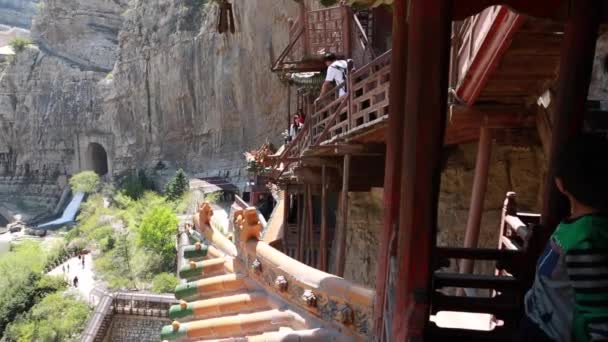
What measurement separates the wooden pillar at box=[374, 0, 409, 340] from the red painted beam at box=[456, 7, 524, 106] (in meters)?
0.85

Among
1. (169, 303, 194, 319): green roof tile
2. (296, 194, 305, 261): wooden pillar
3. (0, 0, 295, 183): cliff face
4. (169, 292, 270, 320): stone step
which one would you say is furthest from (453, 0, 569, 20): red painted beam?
(0, 0, 295, 183): cliff face

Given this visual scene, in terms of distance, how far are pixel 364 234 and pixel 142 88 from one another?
29.1m

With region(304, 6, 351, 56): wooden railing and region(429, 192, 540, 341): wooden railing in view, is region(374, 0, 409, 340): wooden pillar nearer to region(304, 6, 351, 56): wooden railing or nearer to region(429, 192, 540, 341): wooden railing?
region(429, 192, 540, 341): wooden railing

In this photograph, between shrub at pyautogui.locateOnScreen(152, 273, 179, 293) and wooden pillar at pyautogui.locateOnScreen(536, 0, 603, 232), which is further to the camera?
shrub at pyautogui.locateOnScreen(152, 273, 179, 293)

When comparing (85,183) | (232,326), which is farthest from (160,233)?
(232,326)

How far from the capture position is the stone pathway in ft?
61.0

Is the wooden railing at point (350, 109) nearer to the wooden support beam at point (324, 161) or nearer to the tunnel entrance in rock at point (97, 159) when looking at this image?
the wooden support beam at point (324, 161)

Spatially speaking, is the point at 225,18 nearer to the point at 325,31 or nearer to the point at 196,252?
the point at 196,252

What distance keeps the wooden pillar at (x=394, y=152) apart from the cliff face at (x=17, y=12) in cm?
6948

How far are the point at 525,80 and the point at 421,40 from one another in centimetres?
237

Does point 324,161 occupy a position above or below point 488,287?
above

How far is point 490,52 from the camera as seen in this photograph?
325 cm

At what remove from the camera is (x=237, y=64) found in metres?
26.3

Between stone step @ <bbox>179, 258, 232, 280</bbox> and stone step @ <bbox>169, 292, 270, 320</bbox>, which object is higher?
stone step @ <bbox>179, 258, 232, 280</bbox>
